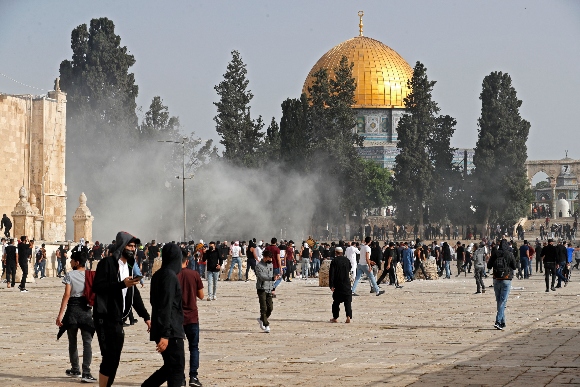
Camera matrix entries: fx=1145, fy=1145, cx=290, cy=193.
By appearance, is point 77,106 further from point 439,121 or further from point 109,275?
point 109,275

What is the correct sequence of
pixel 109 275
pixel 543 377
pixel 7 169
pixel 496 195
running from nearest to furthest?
pixel 109 275 < pixel 543 377 < pixel 7 169 < pixel 496 195

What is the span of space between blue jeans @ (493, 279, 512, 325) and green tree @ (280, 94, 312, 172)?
3859 centimetres

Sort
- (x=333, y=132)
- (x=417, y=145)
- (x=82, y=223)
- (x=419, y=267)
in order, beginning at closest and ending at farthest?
(x=419, y=267) → (x=82, y=223) → (x=333, y=132) → (x=417, y=145)

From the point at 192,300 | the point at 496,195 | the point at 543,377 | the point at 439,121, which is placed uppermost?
the point at 439,121

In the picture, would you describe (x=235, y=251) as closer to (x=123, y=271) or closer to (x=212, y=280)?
(x=212, y=280)

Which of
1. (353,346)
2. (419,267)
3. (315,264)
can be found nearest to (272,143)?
(315,264)

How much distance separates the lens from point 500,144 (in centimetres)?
5462

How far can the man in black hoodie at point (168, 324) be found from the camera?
755 centimetres

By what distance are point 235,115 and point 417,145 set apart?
8.98m

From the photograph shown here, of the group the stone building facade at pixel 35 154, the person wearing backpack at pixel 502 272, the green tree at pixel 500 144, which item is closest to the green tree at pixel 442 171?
the green tree at pixel 500 144

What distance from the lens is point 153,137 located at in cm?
5738

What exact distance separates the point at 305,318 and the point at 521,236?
139 feet

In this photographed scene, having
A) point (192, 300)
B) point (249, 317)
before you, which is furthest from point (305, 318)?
point (192, 300)

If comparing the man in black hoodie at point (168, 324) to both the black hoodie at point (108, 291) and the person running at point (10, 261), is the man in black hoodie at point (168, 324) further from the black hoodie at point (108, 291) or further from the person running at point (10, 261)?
the person running at point (10, 261)
